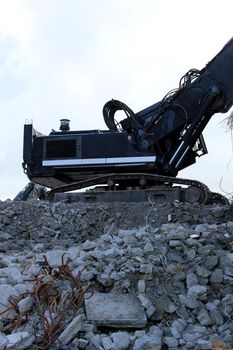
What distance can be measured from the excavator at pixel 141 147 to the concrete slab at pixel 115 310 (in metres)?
5.65

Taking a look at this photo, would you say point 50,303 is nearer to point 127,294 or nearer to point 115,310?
point 115,310

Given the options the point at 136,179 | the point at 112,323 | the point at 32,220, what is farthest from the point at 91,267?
the point at 136,179

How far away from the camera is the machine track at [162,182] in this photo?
11009 mm

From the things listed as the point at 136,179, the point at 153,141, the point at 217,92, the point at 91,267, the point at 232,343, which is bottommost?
the point at 232,343

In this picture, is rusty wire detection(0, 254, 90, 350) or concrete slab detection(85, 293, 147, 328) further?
concrete slab detection(85, 293, 147, 328)

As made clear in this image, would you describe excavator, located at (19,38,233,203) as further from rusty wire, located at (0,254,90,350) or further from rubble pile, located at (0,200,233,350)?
rusty wire, located at (0,254,90,350)

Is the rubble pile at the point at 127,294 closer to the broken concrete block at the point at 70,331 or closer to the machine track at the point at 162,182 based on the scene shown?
the broken concrete block at the point at 70,331

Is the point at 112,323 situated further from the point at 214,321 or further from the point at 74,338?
the point at 214,321

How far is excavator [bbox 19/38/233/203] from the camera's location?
448 inches

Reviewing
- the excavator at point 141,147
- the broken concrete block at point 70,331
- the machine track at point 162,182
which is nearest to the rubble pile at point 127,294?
the broken concrete block at point 70,331

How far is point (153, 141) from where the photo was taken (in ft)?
38.6

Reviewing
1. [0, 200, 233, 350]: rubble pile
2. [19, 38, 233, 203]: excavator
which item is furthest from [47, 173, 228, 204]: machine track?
[0, 200, 233, 350]: rubble pile

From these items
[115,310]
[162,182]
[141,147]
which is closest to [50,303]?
[115,310]

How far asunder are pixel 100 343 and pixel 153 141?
7.18m
